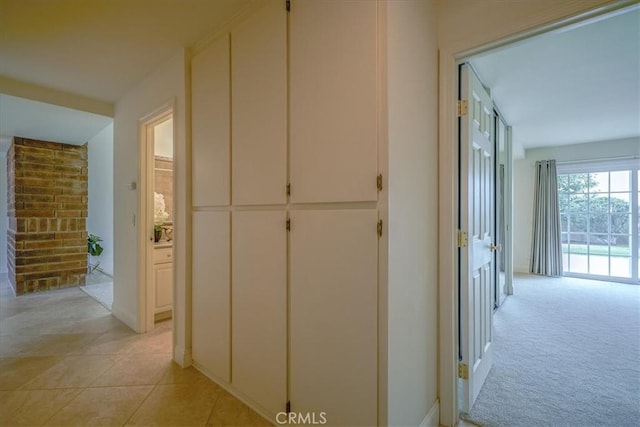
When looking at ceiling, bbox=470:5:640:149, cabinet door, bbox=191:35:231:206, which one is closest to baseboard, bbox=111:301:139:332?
cabinet door, bbox=191:35:231:206

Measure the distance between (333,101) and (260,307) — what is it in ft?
3.94

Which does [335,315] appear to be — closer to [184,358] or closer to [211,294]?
[211,294]

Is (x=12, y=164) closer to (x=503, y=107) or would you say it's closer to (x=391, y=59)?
(x=391, y=59)

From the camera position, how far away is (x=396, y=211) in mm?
1254

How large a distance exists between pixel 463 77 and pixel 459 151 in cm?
44

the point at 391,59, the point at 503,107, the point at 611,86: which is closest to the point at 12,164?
the point at 391,59

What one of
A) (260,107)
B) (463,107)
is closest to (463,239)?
(463,107)

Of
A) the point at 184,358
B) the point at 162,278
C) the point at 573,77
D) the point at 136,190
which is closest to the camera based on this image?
the point at 184,358

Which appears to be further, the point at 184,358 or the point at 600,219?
the point at 600,219

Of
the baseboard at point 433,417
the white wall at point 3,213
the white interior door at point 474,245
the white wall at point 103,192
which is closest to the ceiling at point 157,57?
the white interior door at point 474,245

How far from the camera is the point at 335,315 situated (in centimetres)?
135

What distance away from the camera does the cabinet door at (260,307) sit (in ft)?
5.18

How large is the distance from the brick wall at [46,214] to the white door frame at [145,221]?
283cm

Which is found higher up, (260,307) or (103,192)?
(103,192)
